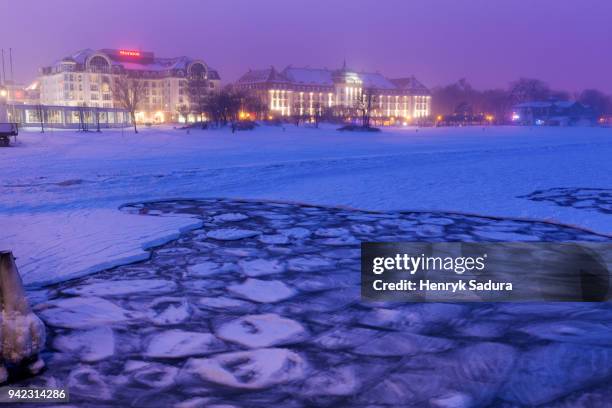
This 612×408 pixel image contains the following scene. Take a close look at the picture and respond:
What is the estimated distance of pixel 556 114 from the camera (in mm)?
108500

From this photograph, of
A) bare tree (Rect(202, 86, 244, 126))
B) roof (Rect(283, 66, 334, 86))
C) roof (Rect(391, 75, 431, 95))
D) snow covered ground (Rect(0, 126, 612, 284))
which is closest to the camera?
snow covered ground (Rect(0, 126, 612, 284))

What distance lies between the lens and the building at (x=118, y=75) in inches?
3578

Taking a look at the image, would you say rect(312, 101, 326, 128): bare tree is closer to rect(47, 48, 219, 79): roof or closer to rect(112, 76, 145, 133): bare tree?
rect(112, 76, 145, 133): bare tree

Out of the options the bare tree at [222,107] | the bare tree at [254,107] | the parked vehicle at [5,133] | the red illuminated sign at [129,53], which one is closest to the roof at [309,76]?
the red illuminated sign at [129,53]

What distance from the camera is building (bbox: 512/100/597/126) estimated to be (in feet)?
348

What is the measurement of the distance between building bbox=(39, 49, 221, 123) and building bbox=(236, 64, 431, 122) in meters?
16.4

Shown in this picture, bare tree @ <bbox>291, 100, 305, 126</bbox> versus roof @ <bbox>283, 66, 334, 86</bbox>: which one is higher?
roof @ <bbox>283, 66, 334, 86</bbox>

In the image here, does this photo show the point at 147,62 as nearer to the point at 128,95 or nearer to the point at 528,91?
the point at 128,95

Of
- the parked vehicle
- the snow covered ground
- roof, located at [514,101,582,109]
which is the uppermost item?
roof, located at [514,101,582,109]

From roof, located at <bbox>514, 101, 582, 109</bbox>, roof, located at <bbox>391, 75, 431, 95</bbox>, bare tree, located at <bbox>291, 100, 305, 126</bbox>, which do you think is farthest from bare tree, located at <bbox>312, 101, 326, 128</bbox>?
roof, located at <bbox>391, 75, 431, 95</bbox>

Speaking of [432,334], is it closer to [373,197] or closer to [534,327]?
[534,327]

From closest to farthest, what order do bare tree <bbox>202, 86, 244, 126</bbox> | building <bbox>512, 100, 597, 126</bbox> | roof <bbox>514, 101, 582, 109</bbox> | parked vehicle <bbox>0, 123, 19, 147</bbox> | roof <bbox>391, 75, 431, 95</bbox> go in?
parked vehicle <bbox>0, 123, 19, 147</bbox> → bare tree <bbox>202, 86, 244, 126</bbox> → building <bbox>512, 100, 597, 126</bbox> → roof <bbox>514, 101, 582, 109</bbox> → roof <bbox>391, 75, 431, 95</bbox>

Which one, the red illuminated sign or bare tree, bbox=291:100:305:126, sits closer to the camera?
bare tree, bbox=291:100:305:126

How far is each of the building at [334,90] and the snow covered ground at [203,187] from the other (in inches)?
3438
